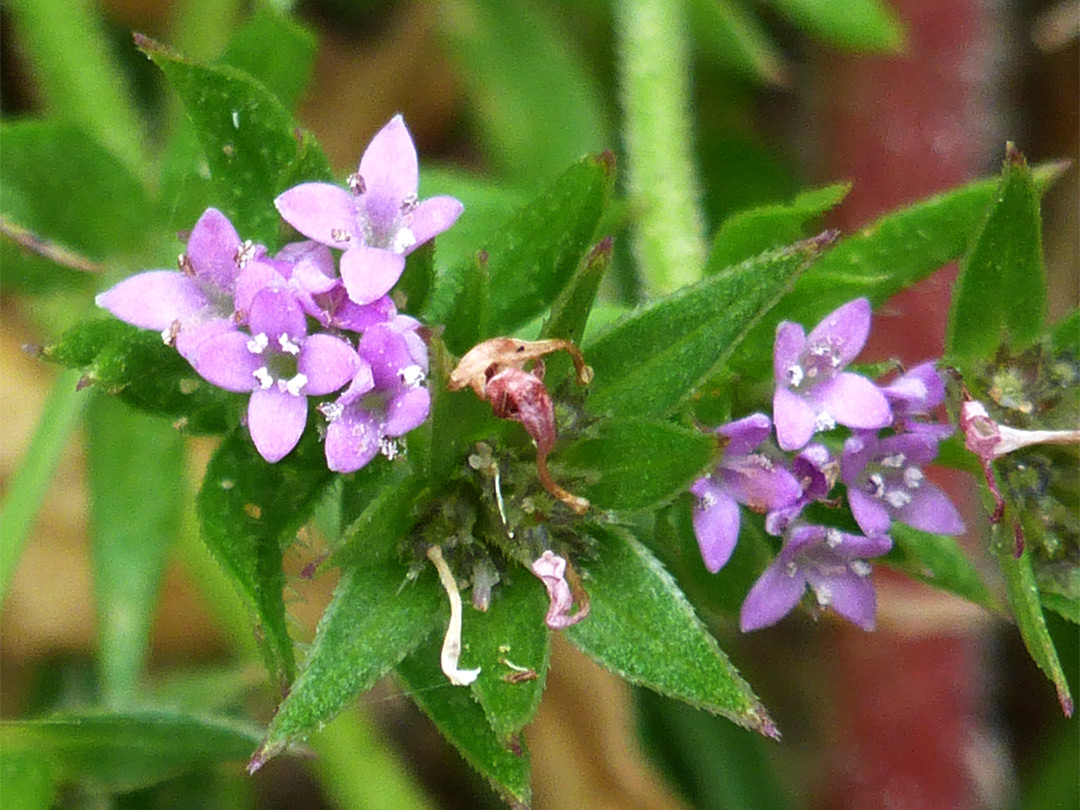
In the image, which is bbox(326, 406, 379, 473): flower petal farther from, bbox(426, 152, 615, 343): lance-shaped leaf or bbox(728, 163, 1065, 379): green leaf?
bbox(728, 163, 1065, 379): green leaf

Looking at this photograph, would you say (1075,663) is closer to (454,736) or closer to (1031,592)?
(1031,592)

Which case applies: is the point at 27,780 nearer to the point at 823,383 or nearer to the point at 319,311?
the point at 319,311

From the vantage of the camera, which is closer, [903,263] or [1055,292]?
[903,263]

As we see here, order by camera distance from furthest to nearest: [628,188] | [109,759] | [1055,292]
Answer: [1055,292]
[628,188]
[109,759]

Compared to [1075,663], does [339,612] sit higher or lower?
higher

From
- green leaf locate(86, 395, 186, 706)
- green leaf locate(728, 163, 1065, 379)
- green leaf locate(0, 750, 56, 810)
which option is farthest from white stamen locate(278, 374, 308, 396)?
green leaf locate(86, 395, 186, 706)

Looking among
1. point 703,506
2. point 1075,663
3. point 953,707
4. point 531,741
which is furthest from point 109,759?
point 953,707
